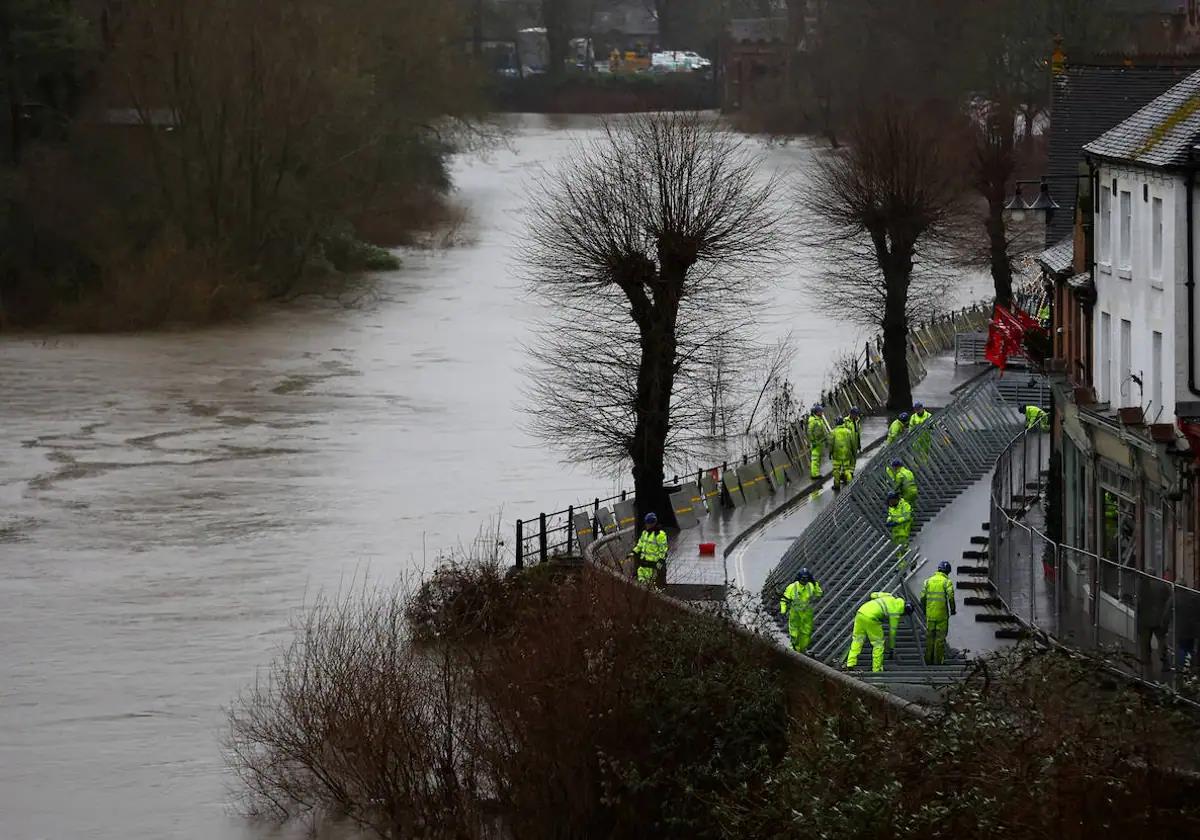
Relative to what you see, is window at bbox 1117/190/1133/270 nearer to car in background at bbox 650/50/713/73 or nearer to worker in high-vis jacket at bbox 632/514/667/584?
worker in high-vis jacket at bbox 632/514/667/584

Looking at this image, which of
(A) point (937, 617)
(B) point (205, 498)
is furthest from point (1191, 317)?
(B) point (205, 498)

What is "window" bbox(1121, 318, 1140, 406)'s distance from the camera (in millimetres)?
25045

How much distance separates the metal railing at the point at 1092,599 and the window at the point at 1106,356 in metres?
1.65

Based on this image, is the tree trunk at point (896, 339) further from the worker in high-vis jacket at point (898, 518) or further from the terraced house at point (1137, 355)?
the terraced house at point (1137, 355)

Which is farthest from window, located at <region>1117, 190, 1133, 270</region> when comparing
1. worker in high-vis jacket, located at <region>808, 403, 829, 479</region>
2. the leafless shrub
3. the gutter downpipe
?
worker in high-vis jacket, located at <region>808, 403, 829, 479</region>

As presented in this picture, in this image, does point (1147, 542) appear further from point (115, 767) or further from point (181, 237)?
point (181, 237)

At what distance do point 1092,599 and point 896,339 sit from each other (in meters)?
24.3

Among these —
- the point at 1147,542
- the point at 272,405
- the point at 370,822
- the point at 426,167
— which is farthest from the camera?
the point at 426,167

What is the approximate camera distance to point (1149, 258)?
79.0 feet

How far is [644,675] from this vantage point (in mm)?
20484

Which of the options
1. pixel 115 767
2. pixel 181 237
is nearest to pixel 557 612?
pixel 115 767

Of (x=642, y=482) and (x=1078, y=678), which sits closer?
(x=1078, y=678)

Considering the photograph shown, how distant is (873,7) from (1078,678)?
3789 inches

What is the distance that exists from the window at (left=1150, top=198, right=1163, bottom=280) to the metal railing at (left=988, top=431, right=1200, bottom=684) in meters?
3.14
